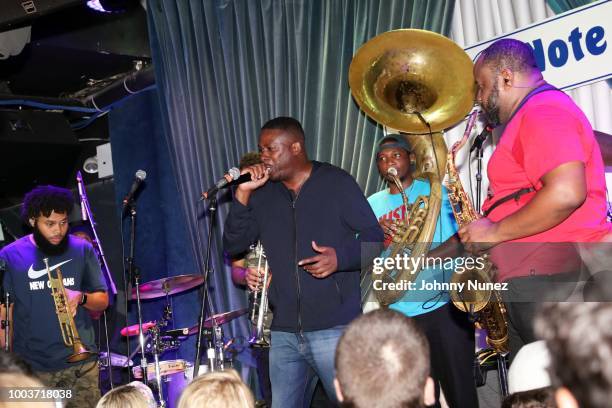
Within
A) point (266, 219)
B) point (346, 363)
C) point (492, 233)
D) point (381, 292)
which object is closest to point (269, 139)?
→ point (266, 219)

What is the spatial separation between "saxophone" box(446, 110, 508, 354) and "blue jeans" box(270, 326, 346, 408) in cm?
86

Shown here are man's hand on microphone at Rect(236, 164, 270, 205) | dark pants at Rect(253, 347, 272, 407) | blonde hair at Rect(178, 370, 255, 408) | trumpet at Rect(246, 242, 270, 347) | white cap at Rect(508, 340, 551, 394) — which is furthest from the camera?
dark pants at Rect(253, 347, 272, 407)

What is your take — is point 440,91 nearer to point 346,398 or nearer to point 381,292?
point 381,292

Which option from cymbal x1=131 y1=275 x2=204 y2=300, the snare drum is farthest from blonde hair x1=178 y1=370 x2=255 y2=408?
the snare drum

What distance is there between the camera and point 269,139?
5.05 meters

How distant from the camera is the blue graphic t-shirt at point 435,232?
4426mm

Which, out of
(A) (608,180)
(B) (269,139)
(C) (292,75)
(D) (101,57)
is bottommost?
(A) (608,180)

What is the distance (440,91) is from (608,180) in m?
1.35

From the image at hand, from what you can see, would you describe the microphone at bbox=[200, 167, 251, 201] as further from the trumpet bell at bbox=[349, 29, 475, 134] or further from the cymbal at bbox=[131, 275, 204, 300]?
the cymbal at bbox=[131, 275, 204, 300]

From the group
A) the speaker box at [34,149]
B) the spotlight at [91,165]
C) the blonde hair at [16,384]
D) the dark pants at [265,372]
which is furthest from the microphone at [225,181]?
the spotlight at [91,165]

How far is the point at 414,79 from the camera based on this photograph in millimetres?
5570

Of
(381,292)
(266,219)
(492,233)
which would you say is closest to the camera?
(492,233)

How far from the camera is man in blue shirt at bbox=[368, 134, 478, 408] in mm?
4461

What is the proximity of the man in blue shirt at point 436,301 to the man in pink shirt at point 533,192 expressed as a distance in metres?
0.38
